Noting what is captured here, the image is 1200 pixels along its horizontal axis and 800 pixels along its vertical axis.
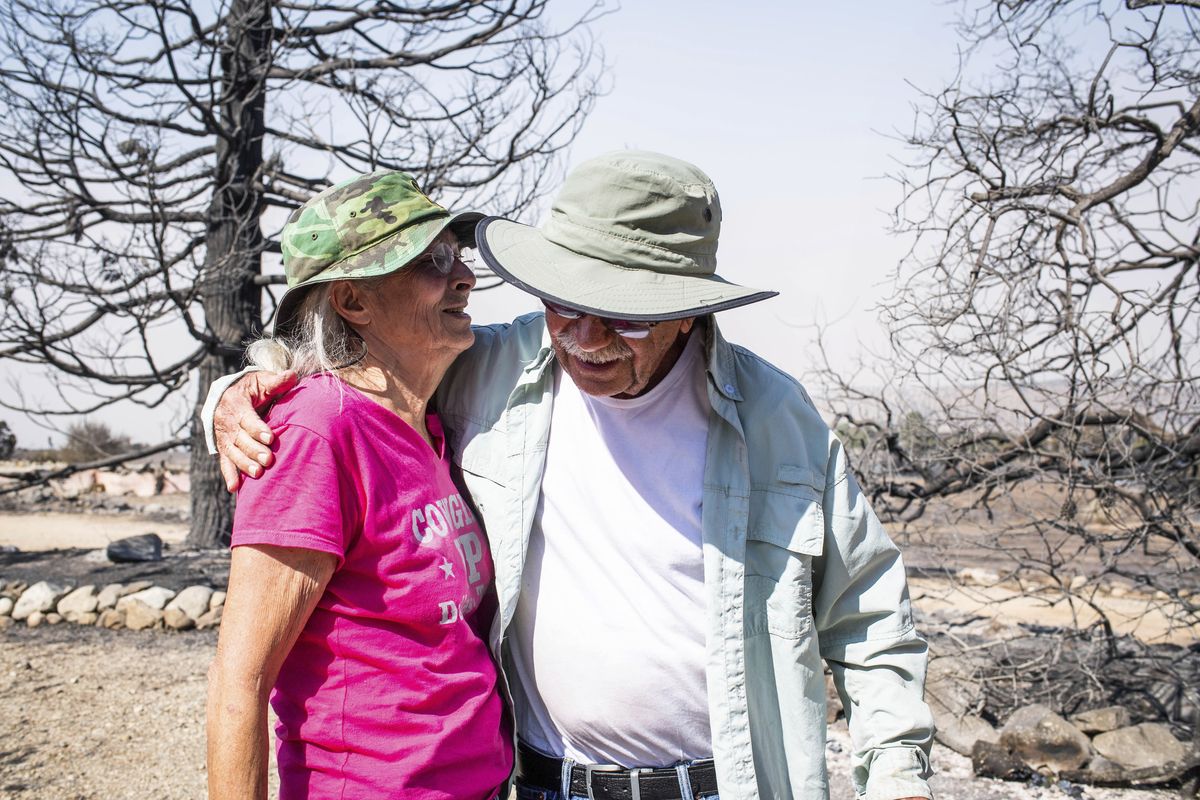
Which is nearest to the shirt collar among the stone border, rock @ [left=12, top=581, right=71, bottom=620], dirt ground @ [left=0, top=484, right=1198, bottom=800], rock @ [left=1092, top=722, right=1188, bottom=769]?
dirt ground @ [left=0, top=484, right=1198, bottom=800]

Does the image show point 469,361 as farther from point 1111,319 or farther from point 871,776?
point 1111,319

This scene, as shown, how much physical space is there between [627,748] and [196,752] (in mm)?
4035

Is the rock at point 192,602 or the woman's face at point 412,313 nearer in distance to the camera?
the woman's face at point 412,313

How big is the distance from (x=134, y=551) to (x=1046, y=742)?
8231 millimetres

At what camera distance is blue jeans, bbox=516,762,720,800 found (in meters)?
1.97

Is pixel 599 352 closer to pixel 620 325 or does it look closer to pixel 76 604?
pixel 620 325

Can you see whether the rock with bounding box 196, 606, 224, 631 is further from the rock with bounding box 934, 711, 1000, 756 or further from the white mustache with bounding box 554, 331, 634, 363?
the white mustache with bounding box 554, 331, 634, 363

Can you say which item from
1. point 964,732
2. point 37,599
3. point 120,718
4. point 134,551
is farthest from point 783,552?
point 134,551

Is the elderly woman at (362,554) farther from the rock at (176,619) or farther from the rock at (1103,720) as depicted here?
the rock at (176,619)

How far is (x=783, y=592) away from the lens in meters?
1.95

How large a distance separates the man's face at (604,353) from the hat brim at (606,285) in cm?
10

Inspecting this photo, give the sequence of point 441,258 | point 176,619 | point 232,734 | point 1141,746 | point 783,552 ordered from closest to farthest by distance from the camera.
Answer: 1. point 232,734
2. point 783,552
3. point 441,258
4. point 1141,746
5. point 176,619

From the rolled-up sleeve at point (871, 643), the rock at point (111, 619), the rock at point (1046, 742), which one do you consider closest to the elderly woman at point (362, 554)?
the rolled-up sleeve at point (871, 643)

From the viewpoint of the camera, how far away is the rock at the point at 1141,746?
15.7 ft
